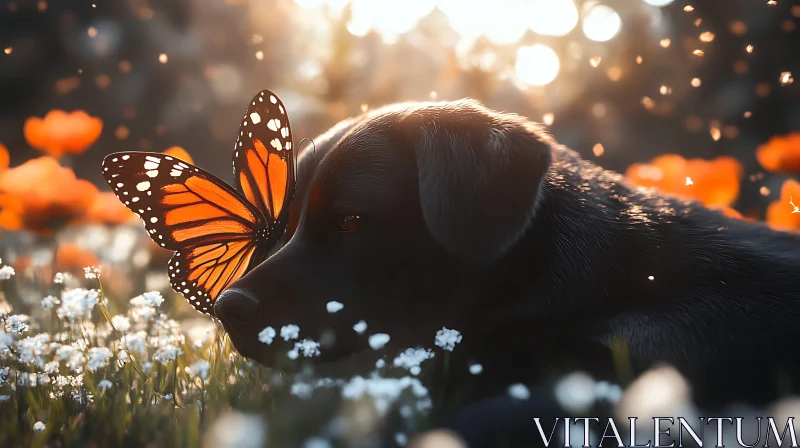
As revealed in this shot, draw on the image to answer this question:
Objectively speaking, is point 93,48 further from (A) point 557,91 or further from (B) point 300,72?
(A) point 557,91

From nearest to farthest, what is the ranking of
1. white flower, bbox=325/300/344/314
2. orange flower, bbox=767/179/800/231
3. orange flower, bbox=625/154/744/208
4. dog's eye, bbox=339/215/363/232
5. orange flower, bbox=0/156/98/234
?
white flower, bbox=325/300/344/314 → dog's eye, bbox=339/215/363/232 → orange flower, bbox=767/179/800/231 → orange flower, bbox=0/156/98/234 → orange flower, bbox=625/154/744/208

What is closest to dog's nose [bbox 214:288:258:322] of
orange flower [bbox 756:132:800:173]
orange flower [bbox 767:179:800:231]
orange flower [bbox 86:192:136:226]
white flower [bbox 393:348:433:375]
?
white flower [bbox 393:348:433:375]

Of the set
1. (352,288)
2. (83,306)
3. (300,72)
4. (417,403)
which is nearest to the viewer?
(417,403)

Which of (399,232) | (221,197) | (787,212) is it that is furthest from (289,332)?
(787,212)

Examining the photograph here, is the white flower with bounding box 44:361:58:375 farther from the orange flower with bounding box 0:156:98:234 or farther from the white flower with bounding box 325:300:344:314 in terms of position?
the orange flower with bounding box 0:156:98:234

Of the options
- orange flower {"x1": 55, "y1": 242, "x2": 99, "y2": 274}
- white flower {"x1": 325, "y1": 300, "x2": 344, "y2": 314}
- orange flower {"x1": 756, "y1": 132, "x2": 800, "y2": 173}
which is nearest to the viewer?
white flower {"x1": 325, "y1": 300, "x2": 344, "y2": 314}

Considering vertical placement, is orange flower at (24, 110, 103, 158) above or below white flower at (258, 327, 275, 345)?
above

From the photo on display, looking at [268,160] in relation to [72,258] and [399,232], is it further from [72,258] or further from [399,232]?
[72,258]

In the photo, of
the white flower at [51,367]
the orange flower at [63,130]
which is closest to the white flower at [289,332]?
the white flower at [51,367]

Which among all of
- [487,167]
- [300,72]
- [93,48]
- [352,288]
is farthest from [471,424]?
[93,48]
